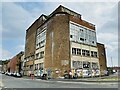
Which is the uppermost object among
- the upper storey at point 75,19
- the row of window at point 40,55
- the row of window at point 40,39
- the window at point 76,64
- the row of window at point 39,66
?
the upper storey at point 75,19

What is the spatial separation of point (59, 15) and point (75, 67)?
1310cm

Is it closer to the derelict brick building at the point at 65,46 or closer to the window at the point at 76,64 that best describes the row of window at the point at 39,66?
the derelict brick building at the point at 65,46

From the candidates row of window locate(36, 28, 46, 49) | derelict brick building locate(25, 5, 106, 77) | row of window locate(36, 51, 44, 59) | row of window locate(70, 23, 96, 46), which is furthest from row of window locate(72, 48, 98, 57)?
row of window locate(36, 28, 46, 49)

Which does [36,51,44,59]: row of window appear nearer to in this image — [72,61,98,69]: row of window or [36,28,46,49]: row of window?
[36,28,46,49]: row of window

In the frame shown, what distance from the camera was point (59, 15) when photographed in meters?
42.7

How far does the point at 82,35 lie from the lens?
4541 cm

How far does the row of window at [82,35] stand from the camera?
42519 mm

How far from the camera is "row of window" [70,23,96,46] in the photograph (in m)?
42.5

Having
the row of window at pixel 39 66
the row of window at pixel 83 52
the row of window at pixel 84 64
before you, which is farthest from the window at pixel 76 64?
the row of window at pixel 39 66

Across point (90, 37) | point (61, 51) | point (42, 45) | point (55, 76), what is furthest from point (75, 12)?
point (55, 76)

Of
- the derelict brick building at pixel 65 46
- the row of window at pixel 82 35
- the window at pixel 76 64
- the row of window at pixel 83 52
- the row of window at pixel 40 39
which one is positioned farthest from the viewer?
the row of window at pixel 40 39

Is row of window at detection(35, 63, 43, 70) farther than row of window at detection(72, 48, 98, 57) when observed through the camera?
Yes

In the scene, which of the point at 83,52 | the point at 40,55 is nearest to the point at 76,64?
the point at 83,52

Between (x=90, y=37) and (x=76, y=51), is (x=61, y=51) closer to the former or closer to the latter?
(x=76, y=51)
